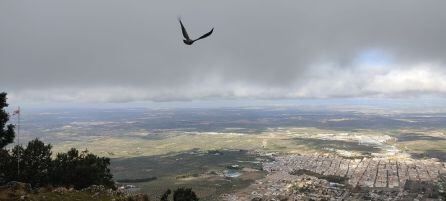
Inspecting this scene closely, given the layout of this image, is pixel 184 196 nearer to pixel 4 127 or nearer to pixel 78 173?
pixel 78 173

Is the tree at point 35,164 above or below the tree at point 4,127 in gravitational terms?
below

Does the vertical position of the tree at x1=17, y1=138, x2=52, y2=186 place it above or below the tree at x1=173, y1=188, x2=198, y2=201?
above

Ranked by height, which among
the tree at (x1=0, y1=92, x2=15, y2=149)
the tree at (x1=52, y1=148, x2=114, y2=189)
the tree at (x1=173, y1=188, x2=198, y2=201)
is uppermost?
the tree at (x1=0, y1=92, x2=15, y2=149)

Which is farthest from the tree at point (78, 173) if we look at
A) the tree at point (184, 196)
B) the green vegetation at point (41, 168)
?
the tree at point (184, 196)

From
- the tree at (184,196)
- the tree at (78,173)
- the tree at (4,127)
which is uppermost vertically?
the tree at (4,127)

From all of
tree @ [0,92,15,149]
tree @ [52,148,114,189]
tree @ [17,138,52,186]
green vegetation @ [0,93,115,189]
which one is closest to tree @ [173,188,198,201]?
green vegetation @ [0,93,115,189]

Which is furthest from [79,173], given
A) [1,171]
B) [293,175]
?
[293,175]

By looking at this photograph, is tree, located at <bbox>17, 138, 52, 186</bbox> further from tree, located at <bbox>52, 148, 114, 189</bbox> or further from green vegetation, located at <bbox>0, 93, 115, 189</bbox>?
tree, located at <bbox>52, 148, 114, 189</bbox>

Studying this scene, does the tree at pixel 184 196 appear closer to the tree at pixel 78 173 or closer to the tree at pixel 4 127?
the tree at pixel 78 173

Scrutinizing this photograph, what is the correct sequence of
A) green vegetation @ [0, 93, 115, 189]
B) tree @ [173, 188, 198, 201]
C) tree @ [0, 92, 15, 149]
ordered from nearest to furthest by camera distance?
1. tree @ [0, 92, 15, 149]
2. green vegetation @ [0, 93, 115, 189]
3. tree @ [173, 188, 198, 201]

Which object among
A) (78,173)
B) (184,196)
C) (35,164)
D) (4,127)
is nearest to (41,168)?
(35,164)

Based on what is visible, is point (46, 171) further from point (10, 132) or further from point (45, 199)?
point (45, 199)
